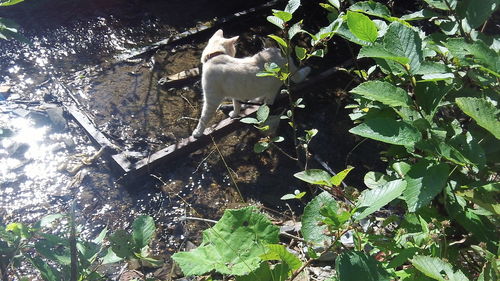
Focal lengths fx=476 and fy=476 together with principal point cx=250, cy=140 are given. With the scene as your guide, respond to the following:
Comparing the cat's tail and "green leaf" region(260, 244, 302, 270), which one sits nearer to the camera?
"green leaf" region(260, 244, 302, 270)

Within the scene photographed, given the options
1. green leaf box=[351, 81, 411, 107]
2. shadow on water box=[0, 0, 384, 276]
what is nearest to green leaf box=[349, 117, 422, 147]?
green leaf box=[351, 81, 411, 107]

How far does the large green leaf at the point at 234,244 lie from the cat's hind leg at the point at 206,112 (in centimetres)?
257

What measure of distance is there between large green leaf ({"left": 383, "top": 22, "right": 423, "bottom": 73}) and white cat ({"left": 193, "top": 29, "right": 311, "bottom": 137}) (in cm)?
255

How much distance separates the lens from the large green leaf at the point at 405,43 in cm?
121

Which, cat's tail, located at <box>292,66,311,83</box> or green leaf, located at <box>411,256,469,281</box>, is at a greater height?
green leaf, located at <box>411,256,469,281</box>

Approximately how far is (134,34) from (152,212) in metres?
2.61

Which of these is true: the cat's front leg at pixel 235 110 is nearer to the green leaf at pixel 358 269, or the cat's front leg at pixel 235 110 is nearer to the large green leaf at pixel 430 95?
the large green leaf at pixel 430 95

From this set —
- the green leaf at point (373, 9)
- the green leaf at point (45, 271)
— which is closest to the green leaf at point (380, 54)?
the green leaf at point (373, 9)

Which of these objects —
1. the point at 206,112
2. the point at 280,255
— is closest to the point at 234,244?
the point at 280,255

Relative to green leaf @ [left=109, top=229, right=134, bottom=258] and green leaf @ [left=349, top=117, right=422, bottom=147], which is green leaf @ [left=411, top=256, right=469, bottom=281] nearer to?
green leaf @ [left=349, top=117, right=422, bottom=147]

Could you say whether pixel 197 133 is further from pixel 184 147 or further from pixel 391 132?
pixel 391 132

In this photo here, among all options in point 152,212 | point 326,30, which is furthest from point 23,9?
point 326,30

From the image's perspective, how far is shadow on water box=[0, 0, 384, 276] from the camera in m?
3.48

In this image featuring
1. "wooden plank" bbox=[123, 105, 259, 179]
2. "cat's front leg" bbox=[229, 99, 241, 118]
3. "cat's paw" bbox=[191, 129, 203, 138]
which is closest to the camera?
"wooden plank" bbox=[123, 105, 259, 179]
